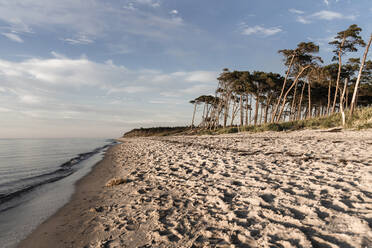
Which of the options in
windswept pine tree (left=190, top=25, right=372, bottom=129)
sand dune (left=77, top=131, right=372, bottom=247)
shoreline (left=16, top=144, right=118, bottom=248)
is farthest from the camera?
windswept pine tree (left=190, top=25, right=372, bottom=129)

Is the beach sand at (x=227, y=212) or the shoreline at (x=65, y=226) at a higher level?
the beach sand at (x=227, y=212)

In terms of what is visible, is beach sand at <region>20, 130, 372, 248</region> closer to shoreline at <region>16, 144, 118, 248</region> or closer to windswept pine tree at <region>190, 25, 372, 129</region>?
shoreline at <region>16, 144, 118, 248</region>

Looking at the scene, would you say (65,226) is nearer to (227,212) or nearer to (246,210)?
(227,212)

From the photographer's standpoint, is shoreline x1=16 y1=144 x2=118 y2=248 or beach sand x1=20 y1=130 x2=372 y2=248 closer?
beach sand x1=20 y1=130 x2=372 y2=248

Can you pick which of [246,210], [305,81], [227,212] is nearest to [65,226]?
[227,212]

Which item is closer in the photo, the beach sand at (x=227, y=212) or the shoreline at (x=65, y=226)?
the beach sand at (x=227, y=212)

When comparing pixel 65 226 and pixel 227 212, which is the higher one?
pixel 227 212

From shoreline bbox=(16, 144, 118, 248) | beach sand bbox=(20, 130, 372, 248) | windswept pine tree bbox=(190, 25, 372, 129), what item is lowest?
shoreline bbox=(16, 144, 118, 248)

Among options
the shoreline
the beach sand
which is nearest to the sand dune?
the beach sand

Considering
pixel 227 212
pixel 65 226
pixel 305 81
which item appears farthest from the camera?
pixel 305 81

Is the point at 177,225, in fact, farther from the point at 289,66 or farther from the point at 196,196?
the point at 289,66

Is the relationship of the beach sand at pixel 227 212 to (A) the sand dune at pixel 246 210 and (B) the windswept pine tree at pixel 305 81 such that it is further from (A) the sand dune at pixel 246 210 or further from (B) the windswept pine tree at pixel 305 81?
Answer: (B) the windswept pine tree at pixel 305 81

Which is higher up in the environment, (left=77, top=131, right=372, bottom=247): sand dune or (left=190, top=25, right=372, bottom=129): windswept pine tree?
(left=190, top=25, right=372, bottom=129): windswept pine tree

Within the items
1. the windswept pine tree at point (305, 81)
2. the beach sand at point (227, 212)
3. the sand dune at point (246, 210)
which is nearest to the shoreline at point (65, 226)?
the beach sand at point (227, 212)
